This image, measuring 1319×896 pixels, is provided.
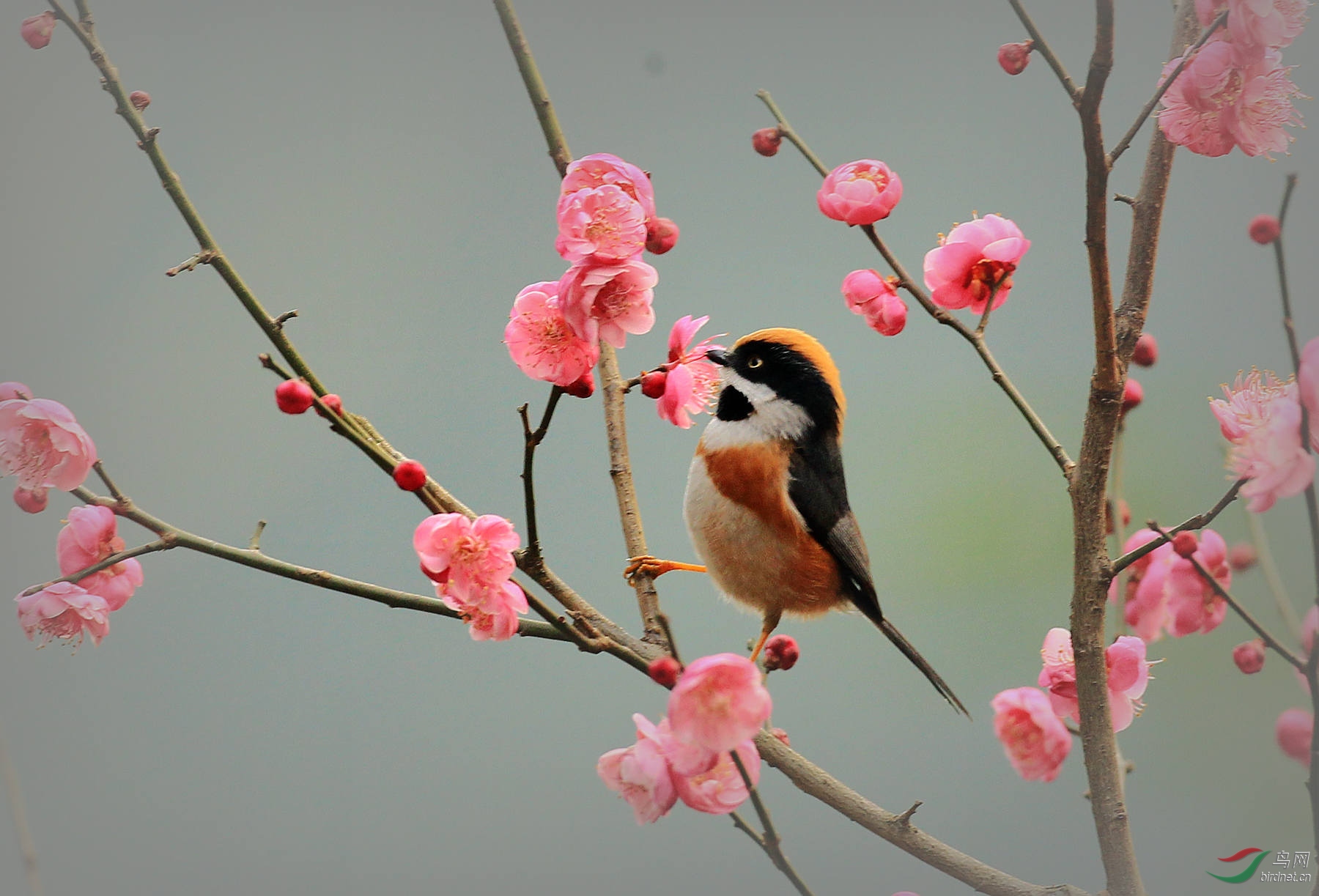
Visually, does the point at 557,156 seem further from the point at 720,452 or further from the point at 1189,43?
the point at 1189,43

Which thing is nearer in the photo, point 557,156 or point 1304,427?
point 1304,427

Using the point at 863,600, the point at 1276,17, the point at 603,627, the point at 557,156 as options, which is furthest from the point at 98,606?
the point at 1276,17

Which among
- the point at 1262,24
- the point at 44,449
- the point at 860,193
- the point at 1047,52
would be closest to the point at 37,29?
the point at 44,449

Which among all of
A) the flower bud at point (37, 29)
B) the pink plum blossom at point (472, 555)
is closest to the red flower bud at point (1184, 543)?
the pink plum blossom at point (472, 555)

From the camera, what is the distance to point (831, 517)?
1.09 meters

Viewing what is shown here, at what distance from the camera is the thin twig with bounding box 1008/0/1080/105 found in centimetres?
63

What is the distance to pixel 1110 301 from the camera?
67 centimetres

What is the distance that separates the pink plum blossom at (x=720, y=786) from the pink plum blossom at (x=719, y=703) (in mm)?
73

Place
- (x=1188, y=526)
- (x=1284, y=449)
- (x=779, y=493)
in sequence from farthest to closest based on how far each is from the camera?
(x=779, y=493)
(x=1188, y=526)
(x=1284, y=449)

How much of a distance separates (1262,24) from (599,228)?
466 millimetres

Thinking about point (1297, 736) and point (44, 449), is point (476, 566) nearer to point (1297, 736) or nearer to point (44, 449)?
point (44, 449)

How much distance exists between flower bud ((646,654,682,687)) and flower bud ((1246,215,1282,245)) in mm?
554

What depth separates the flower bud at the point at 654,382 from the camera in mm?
823

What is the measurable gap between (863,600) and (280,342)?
69 centimetres
